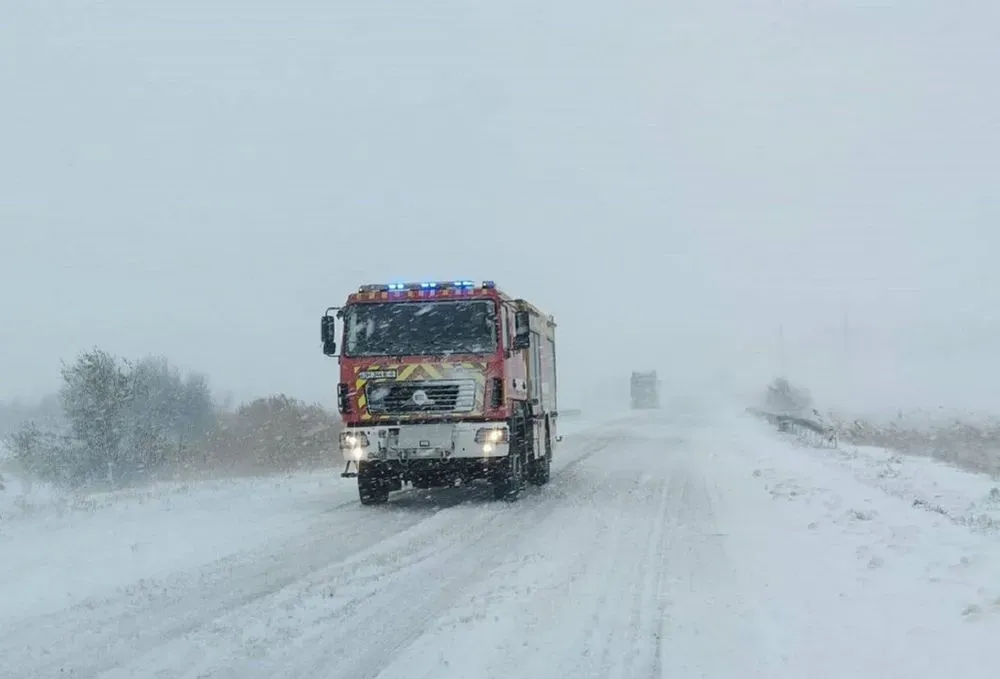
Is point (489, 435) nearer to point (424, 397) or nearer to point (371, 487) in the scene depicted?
point (424, 397)

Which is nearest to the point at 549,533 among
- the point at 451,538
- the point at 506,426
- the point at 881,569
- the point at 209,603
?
the point at 451,538

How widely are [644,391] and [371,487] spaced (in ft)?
245

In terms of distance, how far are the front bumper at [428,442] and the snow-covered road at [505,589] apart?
2.67 ft

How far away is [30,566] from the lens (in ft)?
30.8

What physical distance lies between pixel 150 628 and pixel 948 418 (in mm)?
45340

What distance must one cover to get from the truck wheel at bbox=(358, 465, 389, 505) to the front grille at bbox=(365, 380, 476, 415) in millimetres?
1011

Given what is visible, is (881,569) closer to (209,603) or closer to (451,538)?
(451,538)

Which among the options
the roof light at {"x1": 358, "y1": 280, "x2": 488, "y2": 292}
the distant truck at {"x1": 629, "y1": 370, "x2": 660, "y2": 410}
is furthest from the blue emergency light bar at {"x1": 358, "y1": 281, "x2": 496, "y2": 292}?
the distant truck at {"x1": 629, "y1": 370, "x2": 660, "y2": 410}

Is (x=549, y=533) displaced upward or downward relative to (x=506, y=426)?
downward

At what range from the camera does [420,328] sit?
14.5 m

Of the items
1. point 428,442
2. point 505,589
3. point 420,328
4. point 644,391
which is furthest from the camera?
point 644,391

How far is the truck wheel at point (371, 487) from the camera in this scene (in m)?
14.5

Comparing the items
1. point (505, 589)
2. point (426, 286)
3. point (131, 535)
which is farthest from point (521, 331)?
point (505, 589)

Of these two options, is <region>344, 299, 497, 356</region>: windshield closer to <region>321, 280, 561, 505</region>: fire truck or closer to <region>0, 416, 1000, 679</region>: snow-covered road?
<region>321, 280, 561, 505</region>: fire truck
